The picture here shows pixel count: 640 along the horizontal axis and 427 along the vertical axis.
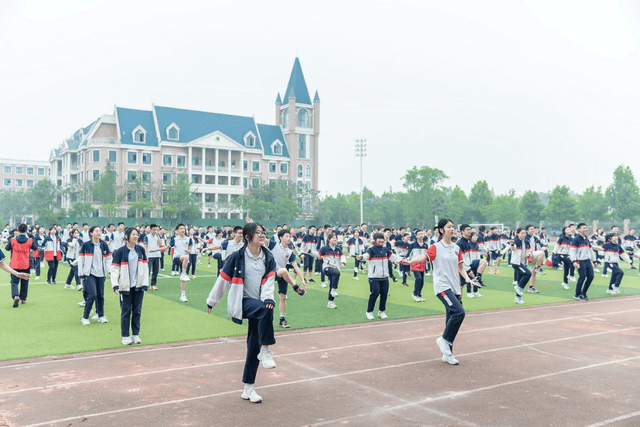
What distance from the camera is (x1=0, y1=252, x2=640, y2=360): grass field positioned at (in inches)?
369

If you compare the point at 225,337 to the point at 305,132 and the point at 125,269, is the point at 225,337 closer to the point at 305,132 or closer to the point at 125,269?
the point at 125,269

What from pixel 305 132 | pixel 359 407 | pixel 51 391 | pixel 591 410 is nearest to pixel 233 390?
pixel 359 407

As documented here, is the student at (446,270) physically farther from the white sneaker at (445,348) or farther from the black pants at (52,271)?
the black pants at (52,271)

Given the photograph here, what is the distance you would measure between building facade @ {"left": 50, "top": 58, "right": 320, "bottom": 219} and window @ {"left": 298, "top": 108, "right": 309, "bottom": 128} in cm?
16

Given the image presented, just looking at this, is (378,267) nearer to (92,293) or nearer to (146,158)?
(92,293)

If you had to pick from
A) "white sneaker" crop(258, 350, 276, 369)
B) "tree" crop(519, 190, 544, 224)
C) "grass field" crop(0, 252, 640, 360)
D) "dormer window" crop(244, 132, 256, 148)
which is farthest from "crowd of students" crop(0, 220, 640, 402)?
"dormer window" crop(244, 132, 256, 148)

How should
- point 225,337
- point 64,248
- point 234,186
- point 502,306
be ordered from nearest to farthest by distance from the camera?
point 225,337 → point 502,306 → point 64,248 → point 234,186

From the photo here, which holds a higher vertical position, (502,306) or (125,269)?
(125,269)

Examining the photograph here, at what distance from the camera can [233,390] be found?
649 cm

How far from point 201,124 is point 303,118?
16.1m

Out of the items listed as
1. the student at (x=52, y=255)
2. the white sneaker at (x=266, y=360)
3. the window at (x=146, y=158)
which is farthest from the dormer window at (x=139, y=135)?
the white sneaker at (x=266, y=360)

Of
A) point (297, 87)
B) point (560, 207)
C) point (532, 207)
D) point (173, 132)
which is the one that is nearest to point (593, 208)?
point (560, 207)

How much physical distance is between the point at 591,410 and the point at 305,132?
252ft

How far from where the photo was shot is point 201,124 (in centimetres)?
7462
